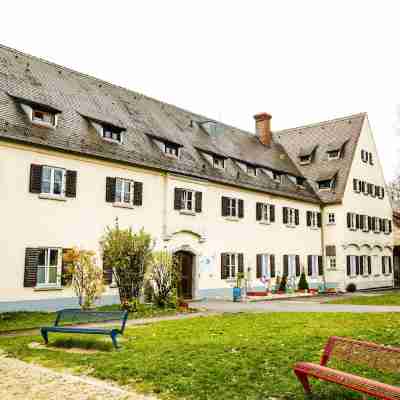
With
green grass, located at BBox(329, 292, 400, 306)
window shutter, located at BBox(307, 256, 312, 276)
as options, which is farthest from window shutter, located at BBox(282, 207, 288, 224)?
green grass, located at BBox(329, 292, 400, 306)

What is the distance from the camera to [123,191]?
866 inches

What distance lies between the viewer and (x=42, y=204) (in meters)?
18.7

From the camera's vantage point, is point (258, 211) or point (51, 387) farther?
point (258, 211)

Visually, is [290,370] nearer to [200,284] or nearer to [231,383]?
[231,383]

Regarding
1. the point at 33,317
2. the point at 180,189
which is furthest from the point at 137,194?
the point at 33,317

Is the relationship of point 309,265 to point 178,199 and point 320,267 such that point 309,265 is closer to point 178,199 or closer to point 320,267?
point 320,267

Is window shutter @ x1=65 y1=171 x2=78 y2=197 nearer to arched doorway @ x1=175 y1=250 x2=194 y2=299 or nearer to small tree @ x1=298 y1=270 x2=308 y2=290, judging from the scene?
arched doorway @ x1=175 y1=250 x2=194 y2=299

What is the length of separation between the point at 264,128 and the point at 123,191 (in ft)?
66.1

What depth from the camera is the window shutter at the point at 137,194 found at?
22.4 meters

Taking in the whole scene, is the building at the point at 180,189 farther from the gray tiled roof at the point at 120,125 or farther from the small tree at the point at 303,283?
the small tree at the point at 303,283

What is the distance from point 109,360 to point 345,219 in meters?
29.7

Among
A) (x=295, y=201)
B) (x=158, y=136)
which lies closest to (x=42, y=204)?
(x=158, y=136)

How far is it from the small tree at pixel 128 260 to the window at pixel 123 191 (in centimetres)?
368

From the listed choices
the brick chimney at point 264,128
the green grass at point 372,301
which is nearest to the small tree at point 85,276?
the green grass at point 372,301
